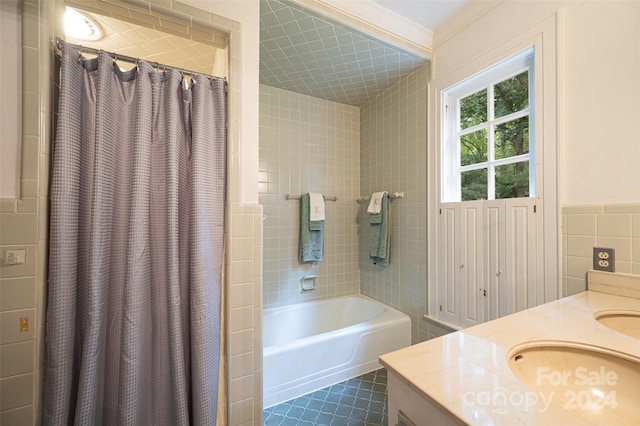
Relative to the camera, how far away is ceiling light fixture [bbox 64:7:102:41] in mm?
1247

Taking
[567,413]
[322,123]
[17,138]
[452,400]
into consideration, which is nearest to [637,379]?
[567,413]

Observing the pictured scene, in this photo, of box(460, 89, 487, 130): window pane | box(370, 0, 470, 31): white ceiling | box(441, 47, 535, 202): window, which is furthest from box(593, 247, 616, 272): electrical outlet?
box(370, 0, 470, 31): white ceiling

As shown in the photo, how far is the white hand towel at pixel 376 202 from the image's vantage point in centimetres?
229

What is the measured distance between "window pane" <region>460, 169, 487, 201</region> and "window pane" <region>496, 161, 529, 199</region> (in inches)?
3.3

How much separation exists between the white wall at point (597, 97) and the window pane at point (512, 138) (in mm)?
261

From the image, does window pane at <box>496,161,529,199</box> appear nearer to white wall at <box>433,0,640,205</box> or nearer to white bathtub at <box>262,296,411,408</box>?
white wall at <box>433,0,640,205</box>

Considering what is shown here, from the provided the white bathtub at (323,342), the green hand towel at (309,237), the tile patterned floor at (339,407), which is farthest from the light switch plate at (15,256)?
the green hand towel at (309,237)

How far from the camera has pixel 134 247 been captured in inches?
39.6

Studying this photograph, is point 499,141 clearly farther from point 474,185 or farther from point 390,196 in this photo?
point 390,196

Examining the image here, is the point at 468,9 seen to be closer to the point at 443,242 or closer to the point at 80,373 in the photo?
the point at 443,242

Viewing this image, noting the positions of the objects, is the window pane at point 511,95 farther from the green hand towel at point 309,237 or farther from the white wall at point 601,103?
the green hand towel at point 309,237

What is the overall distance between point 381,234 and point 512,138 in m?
1.17

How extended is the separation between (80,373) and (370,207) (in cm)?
209

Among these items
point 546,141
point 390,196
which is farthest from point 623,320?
point 390,196
